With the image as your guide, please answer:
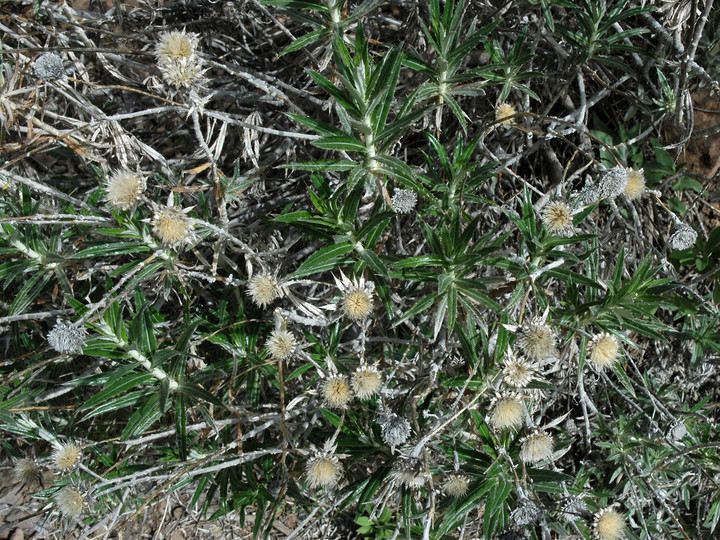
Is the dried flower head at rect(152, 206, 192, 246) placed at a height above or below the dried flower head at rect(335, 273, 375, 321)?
above

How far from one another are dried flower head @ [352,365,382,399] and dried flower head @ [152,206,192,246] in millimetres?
930

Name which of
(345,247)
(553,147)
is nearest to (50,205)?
(345,247)

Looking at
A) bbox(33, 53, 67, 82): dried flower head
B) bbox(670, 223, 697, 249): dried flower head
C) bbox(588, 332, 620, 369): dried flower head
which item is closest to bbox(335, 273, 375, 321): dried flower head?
bbox(588, 332, 620, 369): dried flower head

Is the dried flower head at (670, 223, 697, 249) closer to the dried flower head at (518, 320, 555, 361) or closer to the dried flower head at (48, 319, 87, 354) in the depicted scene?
the dried flower head at (518, 320, 555, 361)

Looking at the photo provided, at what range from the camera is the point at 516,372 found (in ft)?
7.44

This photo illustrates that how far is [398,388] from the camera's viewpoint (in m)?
2.87

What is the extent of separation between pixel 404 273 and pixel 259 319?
902mm

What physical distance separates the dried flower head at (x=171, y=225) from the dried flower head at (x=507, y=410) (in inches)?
56.7

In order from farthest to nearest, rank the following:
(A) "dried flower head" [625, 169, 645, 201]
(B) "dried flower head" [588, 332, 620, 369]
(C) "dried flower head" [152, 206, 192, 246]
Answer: (A) "dried flower head" [625, 169, 645, 201] < (B) "dried flower head" [588, 332, 620, 369] < (C) "dried flower head" [152, 206, 192, 246]

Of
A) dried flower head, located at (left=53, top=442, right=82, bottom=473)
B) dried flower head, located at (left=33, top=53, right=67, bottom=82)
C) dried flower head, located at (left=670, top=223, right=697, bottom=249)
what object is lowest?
dried flower head, located at (left=53, top=442, right=82, bottom=473)

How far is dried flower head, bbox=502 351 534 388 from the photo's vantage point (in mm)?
2262

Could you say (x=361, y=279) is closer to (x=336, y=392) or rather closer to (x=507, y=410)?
(x=336, y=392)

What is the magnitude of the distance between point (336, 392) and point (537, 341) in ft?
2.83

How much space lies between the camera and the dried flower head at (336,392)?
2324mm
